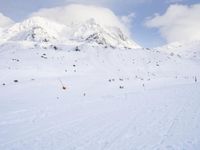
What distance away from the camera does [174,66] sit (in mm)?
73438

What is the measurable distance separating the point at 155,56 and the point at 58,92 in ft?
193

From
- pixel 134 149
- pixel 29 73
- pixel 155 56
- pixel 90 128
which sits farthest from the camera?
pixel 155 56

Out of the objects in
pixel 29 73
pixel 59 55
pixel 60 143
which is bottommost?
pixel 60 143

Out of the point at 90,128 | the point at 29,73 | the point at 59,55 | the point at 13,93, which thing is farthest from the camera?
the point at 59,55

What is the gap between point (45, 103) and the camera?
69.1ft

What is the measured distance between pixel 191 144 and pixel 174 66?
65.4 meters

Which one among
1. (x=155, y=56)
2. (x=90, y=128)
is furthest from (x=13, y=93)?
(x=155, y=56)

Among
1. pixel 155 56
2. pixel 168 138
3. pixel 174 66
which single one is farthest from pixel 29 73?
pixel 155 56

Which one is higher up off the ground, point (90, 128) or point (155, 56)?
point (155, 56)

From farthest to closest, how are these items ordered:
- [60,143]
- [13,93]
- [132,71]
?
[132,71], [13,93], [60,143]

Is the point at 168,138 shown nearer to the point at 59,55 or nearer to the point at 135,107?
the point at 135,107

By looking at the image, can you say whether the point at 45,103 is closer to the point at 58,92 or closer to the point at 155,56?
the point at 58,92

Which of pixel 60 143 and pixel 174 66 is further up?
pixel 174 66

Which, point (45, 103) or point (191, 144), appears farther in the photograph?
point (45, 103)
